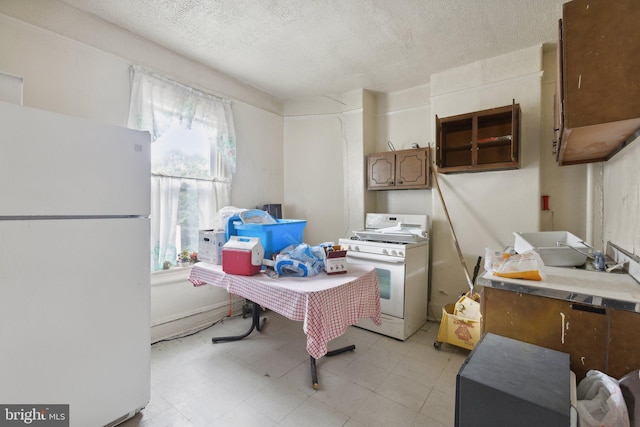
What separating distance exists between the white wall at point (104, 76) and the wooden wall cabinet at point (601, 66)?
9.79 feet

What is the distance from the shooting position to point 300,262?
183 centimetres

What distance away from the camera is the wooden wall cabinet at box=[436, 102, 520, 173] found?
2.45 meters

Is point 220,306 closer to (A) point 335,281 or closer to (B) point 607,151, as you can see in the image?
(A) point 335,281

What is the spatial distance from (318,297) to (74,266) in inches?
49.9

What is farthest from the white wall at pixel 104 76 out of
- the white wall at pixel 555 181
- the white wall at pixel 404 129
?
the white wall at pixel 555 181

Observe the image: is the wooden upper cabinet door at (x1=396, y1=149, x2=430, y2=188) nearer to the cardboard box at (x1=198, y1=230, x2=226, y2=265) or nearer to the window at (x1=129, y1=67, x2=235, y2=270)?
the window at (x1=129, y1=67, x2=235, y2=270)

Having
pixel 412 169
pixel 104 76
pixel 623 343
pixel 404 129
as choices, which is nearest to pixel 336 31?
pixel 404 129

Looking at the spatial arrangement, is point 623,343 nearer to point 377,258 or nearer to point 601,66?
point 601,66

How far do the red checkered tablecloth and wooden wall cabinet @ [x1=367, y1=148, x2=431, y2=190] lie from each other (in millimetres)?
1519

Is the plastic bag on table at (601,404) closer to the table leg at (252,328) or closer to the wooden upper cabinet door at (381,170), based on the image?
the table leg at (252,328)

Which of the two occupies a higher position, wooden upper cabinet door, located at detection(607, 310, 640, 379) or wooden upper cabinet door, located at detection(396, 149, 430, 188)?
wooden upper cabinet door, located at detection(396, 149, 430, 188)

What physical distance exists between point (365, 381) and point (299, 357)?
59cm

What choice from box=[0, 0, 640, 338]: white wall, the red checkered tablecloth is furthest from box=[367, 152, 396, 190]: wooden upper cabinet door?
the red checkered tablecloth

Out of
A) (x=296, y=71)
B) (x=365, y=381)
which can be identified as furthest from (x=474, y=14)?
(x=365, y=381)
